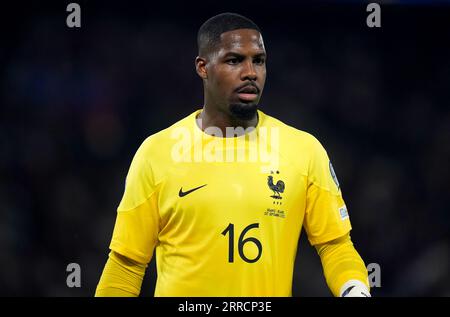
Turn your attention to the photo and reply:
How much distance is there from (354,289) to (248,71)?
42.8 inches

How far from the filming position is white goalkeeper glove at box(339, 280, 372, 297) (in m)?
3.43

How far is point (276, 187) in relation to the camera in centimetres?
369

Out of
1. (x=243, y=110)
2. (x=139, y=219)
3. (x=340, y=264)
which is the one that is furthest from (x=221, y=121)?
(x=340, y=264)

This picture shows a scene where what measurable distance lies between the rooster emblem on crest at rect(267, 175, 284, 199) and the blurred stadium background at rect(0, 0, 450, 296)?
1.96 metres

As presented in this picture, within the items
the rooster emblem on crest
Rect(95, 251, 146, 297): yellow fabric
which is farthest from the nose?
Rect(95, 251, 146, 297): yellow fabric

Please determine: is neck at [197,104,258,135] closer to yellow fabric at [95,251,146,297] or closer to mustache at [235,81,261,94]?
mustache at [235,81,261,94]

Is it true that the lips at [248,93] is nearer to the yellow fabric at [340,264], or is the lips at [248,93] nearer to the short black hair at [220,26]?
the short black hair at [220,26]

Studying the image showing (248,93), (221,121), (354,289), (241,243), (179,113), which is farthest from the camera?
(179,113)

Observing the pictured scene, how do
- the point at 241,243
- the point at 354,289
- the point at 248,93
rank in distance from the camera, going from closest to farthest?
the point at 354,289 → the point at 241,243 → the point at 248,93

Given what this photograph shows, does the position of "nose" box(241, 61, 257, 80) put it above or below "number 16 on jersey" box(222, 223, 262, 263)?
above

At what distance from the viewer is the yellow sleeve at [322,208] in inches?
146

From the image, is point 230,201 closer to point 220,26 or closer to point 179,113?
point 220,26
